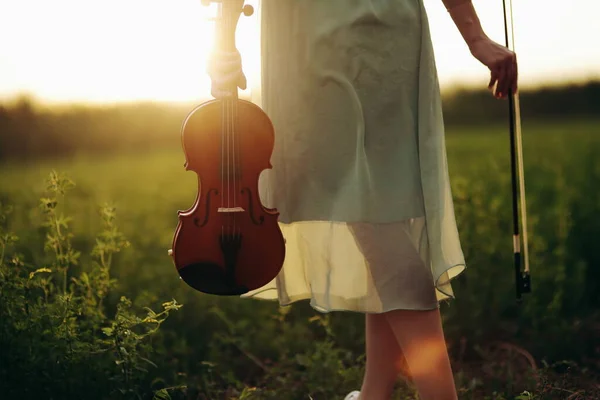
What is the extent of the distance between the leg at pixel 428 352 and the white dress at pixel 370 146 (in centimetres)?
5

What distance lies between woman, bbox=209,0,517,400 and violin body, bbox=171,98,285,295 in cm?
9

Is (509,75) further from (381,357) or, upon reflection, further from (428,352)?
(381,357)

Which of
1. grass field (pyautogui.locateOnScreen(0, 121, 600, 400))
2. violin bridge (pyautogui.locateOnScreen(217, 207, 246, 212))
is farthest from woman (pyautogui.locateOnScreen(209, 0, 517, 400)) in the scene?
grass field (pyautogui.locateOnScreen(0, 121, 600, 400))

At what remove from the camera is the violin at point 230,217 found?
2.23 meters

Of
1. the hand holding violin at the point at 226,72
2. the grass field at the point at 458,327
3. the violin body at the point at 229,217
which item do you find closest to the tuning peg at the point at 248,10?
the hand holding violin at the point at 226,72

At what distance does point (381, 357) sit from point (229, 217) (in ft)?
2.09

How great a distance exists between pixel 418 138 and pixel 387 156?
0.10 meters

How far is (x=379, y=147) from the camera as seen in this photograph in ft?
7.03

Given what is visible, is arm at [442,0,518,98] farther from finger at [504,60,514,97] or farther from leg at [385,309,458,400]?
leg at [385,309,458,400]

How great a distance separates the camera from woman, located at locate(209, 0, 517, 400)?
2.11 m

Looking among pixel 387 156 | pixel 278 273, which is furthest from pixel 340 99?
pixel 278 273

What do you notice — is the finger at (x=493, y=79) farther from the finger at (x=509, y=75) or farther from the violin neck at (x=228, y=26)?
the violin neck at (x=228, y=26)

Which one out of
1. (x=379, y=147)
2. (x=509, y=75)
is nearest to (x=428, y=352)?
(x=379, y=147)

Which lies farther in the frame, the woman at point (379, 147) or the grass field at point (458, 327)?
the grass field at point (458, 327)
